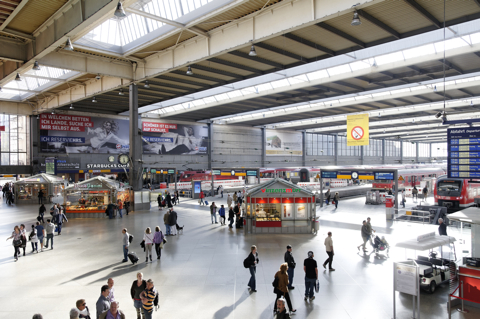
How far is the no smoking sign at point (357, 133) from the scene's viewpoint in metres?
23.4

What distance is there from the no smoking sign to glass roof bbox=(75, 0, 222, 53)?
14.8 meters

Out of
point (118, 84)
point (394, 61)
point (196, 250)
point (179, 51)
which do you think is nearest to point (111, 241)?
point (196, 250)

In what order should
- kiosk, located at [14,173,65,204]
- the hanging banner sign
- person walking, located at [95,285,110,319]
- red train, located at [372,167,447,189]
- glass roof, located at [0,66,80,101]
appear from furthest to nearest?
red train, located at [372,167,447,189] < kiosk, located at [14,173,65,204] < glass roof, located at [0,66,80,101] < the hanging banner sign < person walking, located at [95,285,110,319]

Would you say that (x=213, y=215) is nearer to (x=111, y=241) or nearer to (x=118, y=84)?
(x=111, y=241)

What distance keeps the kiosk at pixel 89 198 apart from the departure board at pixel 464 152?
19599 millimetres

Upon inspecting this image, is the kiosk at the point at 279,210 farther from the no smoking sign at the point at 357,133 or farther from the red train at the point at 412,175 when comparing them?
the red train at the point at 412,175

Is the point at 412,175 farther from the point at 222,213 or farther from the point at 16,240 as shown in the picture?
the point at 16,240

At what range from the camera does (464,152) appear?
38.0 ft

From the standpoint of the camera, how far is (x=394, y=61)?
66.8 ft

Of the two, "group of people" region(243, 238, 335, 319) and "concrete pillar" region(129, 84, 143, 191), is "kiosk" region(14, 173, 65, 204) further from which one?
"group of people" region(243, 238, 335, 319)

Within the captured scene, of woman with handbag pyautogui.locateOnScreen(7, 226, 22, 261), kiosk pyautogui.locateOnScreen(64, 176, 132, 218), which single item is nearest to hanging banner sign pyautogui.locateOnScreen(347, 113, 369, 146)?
kiosk pyautogui.locateOnScreen(64, 176, 132, 218)

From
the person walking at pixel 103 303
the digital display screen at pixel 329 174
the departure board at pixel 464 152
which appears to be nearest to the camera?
the person walking at pixel 103 303

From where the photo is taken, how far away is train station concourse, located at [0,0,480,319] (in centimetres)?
753

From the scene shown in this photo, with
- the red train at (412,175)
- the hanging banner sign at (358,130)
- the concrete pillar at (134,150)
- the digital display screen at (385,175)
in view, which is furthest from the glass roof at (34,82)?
the red train at (412,175)
